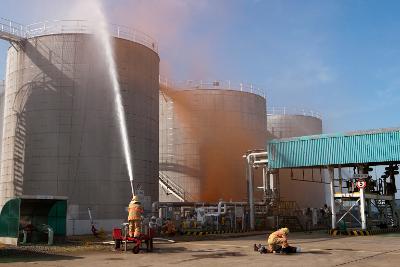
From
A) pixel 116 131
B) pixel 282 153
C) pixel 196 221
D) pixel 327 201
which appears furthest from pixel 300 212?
pixel 327 201

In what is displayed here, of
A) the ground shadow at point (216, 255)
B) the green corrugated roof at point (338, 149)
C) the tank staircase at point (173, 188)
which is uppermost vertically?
the green corrugated roof at point (338, 149)

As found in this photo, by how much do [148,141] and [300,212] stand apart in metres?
15.2

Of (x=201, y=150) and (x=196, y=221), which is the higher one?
(x=201, y=150)

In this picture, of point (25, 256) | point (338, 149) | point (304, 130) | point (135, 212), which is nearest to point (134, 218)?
point (135, 212)

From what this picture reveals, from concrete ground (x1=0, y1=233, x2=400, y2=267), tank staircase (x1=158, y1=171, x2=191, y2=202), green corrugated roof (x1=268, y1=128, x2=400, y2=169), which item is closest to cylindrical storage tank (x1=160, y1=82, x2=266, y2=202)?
tank staircase (x1=158, y1=171, x2=191, y2=202)

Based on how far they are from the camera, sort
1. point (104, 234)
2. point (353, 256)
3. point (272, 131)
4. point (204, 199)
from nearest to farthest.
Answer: point (353, 256)
point (104, 234)
point (204, 199)
point (272, 131)

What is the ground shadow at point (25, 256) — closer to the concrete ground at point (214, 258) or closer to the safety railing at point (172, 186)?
the concrete ground at point (214, 258)

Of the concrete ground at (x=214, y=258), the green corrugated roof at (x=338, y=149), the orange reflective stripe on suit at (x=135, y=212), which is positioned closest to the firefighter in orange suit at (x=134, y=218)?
the orange reflective stripe on suit at (x=135, y=212)

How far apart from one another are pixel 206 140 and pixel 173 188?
546 cm

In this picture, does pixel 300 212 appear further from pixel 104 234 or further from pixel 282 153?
pixel 104 234

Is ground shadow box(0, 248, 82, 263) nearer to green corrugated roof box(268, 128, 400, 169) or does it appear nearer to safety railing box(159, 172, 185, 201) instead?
green corrugated roof box(268, 128, 400, 169)

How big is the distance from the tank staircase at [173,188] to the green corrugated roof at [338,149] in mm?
12378

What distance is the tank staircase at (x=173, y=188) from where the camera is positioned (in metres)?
43.8

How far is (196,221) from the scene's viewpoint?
32281 mm
